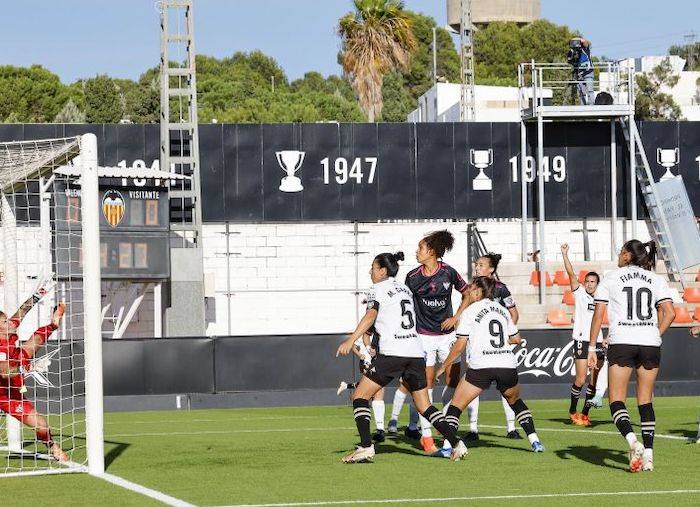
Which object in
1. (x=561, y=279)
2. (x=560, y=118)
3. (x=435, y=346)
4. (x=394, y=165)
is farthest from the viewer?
(x=394, y=165)

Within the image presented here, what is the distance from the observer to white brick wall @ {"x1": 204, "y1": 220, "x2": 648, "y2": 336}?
34781mm

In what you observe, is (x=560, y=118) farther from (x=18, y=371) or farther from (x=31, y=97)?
(x=31, y=97)

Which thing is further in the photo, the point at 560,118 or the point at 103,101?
the point at 103,101

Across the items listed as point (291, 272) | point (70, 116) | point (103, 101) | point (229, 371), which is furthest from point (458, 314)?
point (103, 101)

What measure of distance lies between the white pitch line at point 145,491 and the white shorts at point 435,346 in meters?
3.59

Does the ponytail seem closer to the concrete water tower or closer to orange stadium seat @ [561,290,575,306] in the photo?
orange stadium seat @ [561,290,575,306]

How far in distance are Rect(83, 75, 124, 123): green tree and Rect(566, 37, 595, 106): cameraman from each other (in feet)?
181

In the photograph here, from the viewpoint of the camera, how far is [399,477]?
11625mm

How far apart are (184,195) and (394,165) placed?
5.86 meters

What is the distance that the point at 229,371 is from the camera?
2391 cm

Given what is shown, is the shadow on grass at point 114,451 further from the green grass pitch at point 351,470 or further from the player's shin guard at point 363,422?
the player's shin guard at point 363,422

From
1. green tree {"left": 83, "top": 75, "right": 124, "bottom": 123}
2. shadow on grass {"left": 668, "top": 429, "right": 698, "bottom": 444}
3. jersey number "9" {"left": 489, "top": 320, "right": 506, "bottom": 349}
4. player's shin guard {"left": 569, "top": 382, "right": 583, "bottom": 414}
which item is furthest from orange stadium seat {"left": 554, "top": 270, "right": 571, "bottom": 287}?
green tree {"left": 83, "top": 75, "right": 124, "bottom": 123}

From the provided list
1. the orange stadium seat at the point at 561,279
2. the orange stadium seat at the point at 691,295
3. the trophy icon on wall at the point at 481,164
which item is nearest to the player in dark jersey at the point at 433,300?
the orange stadium seat at the point at 691,295

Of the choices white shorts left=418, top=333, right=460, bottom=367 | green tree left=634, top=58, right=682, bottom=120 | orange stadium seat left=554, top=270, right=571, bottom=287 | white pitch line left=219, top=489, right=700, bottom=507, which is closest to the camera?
white pitch line left=219, top=489, right=700, bottom=507
